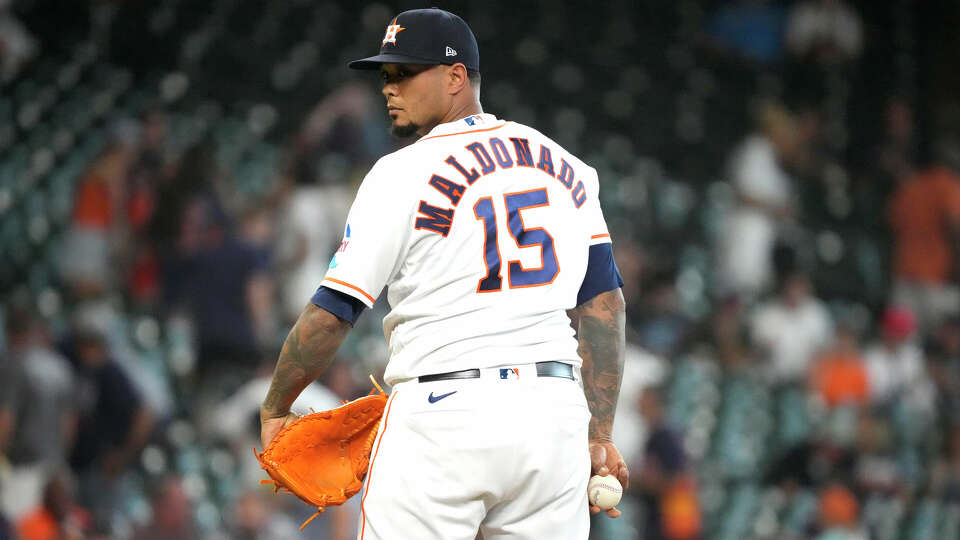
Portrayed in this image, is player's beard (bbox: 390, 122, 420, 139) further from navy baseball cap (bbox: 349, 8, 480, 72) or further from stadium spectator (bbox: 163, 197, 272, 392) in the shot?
stadium spectator (bbox: 163, 197, 272, 392)

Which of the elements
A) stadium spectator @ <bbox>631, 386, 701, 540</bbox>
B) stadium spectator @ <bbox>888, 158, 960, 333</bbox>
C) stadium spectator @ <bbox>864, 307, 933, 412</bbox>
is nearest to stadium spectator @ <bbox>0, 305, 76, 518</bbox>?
stadium spectator @ <bbox>631, 386, 701, 540</bbox>

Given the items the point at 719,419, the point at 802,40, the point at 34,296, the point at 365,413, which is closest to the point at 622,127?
the point at 802,40

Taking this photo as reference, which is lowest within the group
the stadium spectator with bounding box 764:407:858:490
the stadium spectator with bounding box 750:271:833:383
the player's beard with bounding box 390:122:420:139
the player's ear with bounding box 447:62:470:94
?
the stadium spectator with bounding box 764:407:858:490

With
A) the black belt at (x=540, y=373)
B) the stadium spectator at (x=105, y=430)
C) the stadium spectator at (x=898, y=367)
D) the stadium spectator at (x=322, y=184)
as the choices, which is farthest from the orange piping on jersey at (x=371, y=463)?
the stadium spectator at (x=898, y=367)

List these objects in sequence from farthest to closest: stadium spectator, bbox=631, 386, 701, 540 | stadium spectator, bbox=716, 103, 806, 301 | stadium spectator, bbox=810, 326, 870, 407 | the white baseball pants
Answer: stadium spectator, bbox=716, 103, 806, 301, stadium spectator, bbox=810, 326, 870, 407, stadium spectator, bbox=631, 386, 701, 540, the white baseball pants

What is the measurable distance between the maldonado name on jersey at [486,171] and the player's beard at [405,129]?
0.20m

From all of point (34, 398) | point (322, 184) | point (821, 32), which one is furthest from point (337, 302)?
point (821, 32)

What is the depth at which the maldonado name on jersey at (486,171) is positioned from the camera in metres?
3.17

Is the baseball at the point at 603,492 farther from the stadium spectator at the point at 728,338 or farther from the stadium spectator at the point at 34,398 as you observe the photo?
the stadium spectator at the point at 728,338

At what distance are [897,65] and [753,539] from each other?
6.83m

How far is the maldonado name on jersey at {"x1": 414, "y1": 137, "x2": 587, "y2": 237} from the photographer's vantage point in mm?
3170

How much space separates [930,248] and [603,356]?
8671 millimetres

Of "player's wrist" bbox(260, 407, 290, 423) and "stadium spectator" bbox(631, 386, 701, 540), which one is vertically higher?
"player's wrist" bbox(260, 407, 290, 423)

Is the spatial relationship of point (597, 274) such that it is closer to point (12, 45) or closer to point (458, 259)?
point (458, 259)
